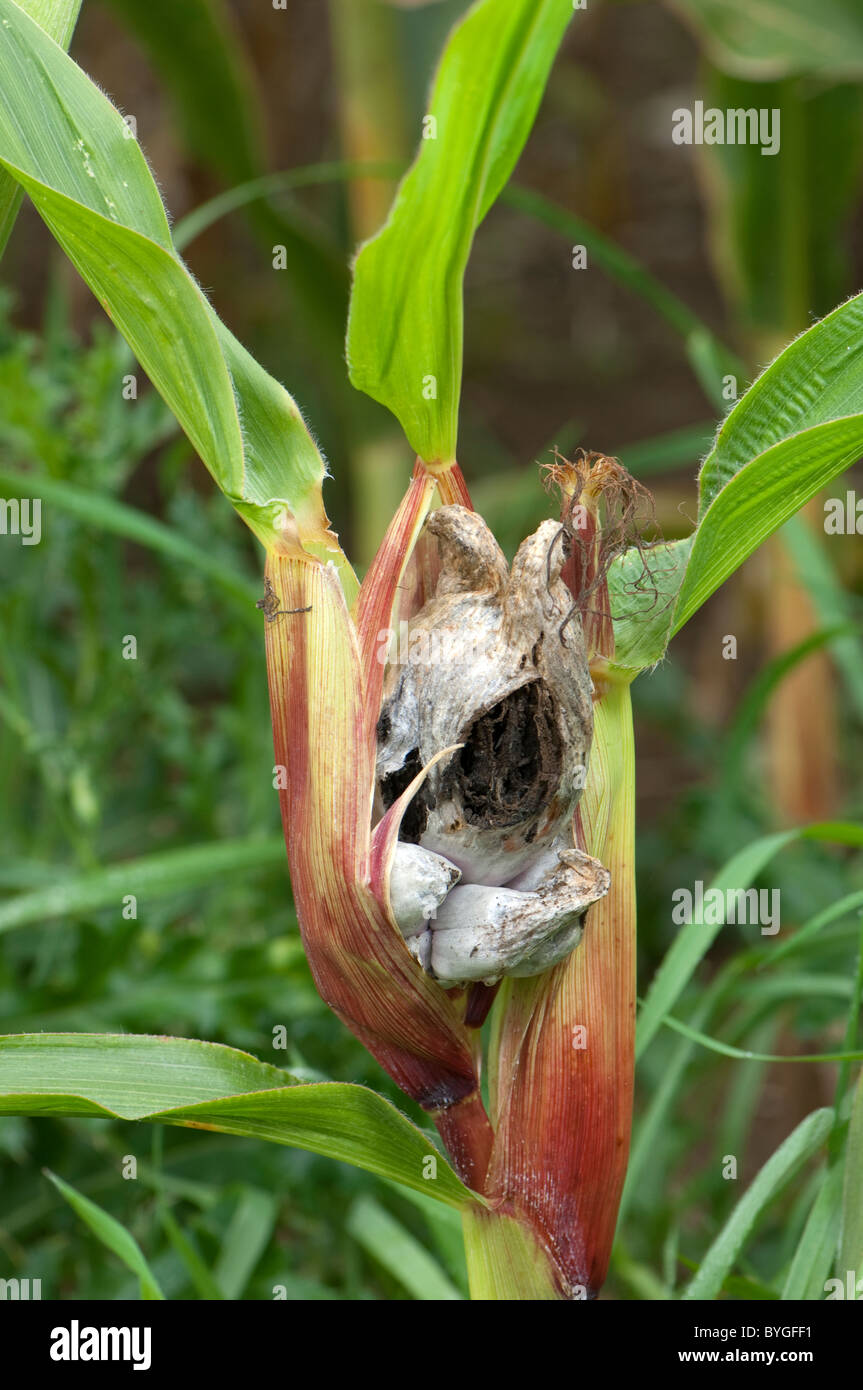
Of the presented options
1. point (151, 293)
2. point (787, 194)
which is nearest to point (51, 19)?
point (151, 293)

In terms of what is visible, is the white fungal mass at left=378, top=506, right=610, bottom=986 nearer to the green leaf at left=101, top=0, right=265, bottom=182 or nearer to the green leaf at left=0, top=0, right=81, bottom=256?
the green leaf at left=0, top=0, right=81, bottom=256

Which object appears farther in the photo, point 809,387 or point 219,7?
point 219,7

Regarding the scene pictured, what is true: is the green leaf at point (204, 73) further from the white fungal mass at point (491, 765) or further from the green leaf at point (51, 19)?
the white fungal mass at point (491, 765)

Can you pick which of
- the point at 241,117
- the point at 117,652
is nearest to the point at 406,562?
the point at 117,652

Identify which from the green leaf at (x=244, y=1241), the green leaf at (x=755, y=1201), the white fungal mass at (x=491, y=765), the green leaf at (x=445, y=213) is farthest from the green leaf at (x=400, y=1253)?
the green leaf at (x=445, y=213)

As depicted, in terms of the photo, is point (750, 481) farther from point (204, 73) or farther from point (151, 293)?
point (204, 73)

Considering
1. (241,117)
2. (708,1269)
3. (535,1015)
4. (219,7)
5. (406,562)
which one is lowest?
(708,1269)

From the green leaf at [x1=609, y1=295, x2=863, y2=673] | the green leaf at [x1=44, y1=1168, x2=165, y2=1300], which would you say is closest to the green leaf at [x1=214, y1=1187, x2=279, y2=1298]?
the green leaf at [x1=44, y1=1168, x2=165, y2=1300]

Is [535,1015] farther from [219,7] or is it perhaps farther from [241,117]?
[219,7]
